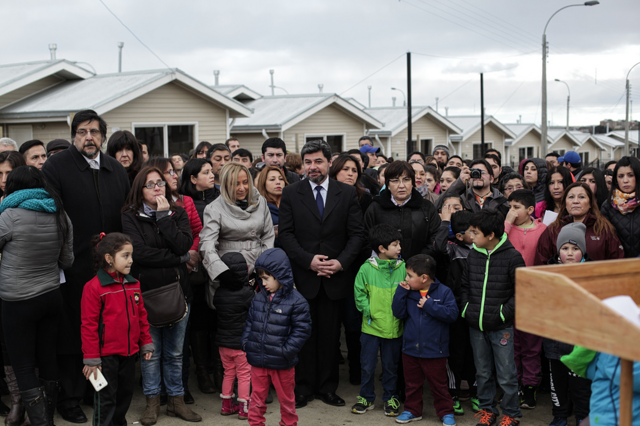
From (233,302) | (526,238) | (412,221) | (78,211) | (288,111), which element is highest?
(288,111)

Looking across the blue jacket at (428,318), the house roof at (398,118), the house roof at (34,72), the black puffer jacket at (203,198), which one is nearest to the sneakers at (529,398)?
the blue jacket at (428,318)

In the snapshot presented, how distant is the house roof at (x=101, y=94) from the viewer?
14.8m

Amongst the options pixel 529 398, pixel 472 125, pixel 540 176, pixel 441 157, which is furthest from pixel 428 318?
pixel 472 125

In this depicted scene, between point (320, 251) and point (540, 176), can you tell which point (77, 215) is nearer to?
point (320, 251)

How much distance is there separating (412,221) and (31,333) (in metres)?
3.33

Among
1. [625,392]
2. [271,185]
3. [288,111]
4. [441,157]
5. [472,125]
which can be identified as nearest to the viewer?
[625,392]

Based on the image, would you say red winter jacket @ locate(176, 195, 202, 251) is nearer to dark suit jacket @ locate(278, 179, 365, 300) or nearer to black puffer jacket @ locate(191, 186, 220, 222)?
black puffer jacket @ locate(191, 186, 220, 222)

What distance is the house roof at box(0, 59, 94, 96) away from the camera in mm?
15570

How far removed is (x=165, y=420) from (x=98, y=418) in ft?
2.45

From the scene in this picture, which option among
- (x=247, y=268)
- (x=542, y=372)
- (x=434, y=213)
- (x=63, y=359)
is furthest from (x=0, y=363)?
(x=542, y=372)

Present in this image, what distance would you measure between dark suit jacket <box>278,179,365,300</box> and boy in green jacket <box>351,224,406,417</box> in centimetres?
27

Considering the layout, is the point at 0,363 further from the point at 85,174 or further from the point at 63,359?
the point at 85,174

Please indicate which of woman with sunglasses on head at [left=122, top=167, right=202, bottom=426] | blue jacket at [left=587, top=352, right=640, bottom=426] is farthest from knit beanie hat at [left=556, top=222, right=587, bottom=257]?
woman with sunglasses on head at [left=122, top=167, right=202, bottom=426]

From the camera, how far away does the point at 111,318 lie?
167 inches
